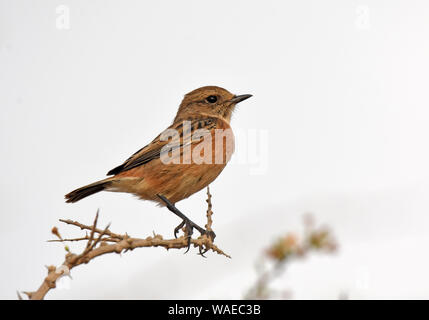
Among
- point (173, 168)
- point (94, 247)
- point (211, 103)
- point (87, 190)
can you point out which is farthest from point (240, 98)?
point (94, 247)

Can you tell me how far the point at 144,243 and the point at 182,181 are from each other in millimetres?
2656

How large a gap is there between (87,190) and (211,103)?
246cm

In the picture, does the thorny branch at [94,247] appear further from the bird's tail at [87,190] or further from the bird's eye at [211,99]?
the bird's eye at [211,99]

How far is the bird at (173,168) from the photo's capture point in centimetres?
539

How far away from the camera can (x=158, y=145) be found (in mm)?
5879

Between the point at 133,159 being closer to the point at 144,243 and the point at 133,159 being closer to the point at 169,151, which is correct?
the point at 169,151

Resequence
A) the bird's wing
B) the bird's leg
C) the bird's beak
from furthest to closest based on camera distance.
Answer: the bird's beak
the bird's wing
the bird's leg

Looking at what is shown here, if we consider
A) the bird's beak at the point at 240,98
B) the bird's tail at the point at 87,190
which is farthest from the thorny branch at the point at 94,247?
the bird's beak at the point at 240,98

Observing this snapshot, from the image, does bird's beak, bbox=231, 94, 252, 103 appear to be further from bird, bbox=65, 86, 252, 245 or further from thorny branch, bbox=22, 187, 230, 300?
thorny branch, bbox=22, 187, 230, 300

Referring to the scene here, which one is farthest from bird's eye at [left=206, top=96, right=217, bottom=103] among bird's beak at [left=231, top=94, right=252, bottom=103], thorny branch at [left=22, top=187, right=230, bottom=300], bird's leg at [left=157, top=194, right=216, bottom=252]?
thorny branch at [left=22, top=187, right=230, bottom=300]

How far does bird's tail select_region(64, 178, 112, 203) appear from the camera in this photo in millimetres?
4844

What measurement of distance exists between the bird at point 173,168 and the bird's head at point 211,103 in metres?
0.60

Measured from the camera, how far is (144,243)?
2775 mm
